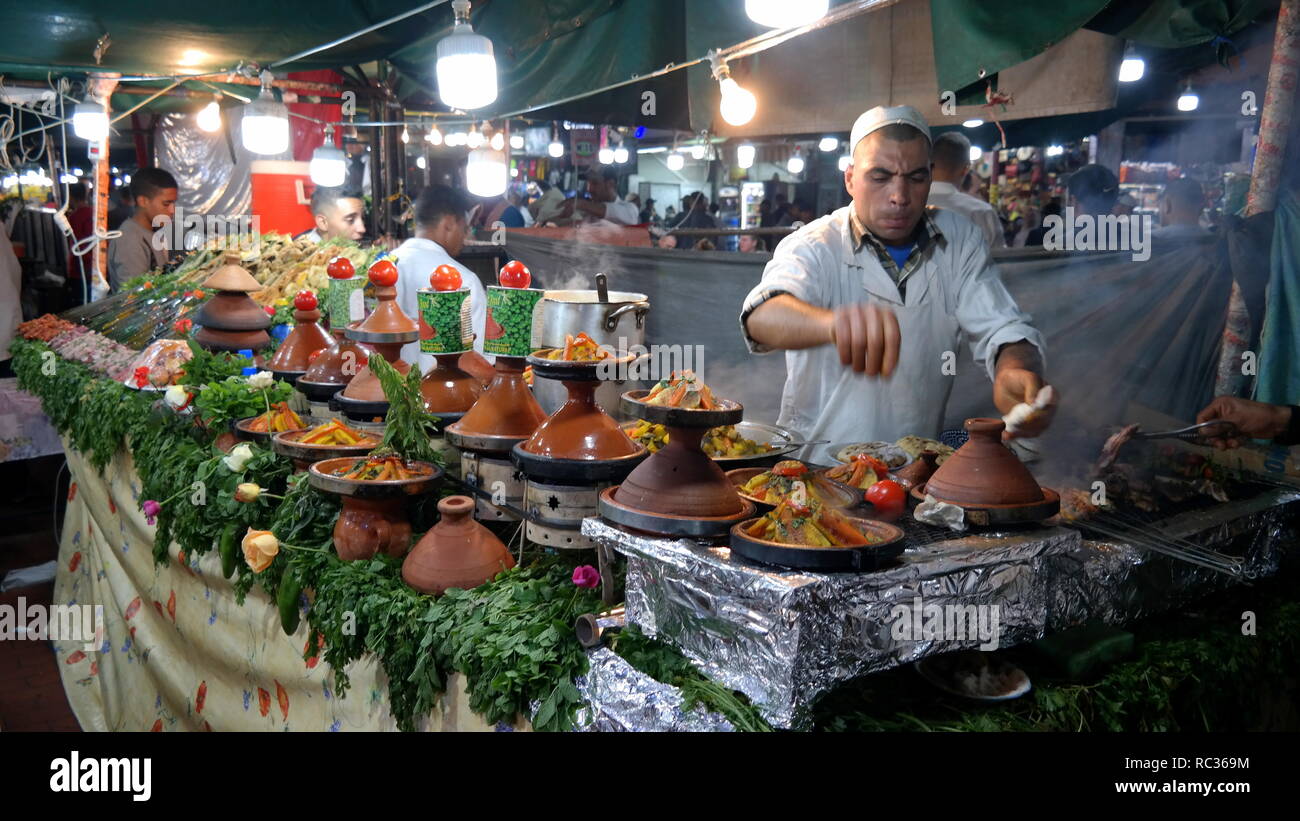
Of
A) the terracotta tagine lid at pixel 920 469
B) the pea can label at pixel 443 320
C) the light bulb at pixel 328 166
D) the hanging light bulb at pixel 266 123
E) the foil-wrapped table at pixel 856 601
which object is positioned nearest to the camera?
the foil-wrapped table at pixel 856 601

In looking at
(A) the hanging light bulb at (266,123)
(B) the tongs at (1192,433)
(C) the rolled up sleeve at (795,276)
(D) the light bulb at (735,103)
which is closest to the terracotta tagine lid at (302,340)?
(C) the rolled up sleeve at (795,276)

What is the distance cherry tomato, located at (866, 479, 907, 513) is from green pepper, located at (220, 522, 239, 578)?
217 centimetres

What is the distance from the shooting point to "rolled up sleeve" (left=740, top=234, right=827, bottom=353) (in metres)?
3.01

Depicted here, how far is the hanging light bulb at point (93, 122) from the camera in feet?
28.2

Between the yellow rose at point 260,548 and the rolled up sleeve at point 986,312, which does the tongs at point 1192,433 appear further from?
the yellow rose at point 260,548

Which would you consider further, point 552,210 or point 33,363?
point 552,210

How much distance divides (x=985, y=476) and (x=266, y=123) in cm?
611

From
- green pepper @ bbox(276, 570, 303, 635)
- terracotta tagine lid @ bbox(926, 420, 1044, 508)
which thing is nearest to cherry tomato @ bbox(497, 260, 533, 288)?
green pepper @ bbox(276, 570, 303, 635)

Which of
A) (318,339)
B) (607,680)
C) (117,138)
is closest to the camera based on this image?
(607,680)

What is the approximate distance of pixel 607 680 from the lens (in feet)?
6.30

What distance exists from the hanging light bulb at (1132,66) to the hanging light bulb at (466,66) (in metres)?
3.65
